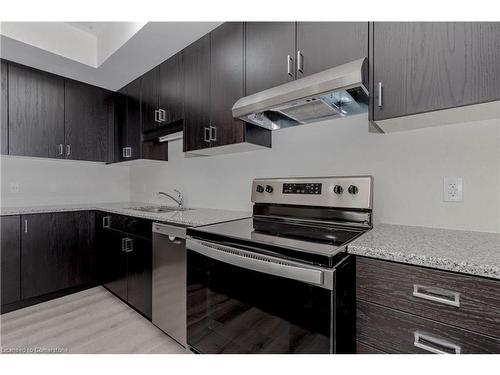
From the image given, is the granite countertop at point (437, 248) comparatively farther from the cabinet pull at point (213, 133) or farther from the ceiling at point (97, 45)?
the ceiling at point (97, 45)

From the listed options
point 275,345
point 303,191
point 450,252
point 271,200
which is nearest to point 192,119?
point 271,200

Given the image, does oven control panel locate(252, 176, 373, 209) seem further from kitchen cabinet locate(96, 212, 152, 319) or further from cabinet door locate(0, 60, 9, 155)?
cabinet door locate(0, 60, 9, 155)

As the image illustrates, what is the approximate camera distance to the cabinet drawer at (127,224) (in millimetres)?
1878

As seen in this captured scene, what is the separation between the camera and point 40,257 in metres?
2.25

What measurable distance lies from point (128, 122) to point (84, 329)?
2006mm

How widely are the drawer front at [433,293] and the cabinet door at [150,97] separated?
85.6 inches

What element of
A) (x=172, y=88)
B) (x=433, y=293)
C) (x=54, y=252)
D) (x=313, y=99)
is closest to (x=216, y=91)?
(x=172, y=88)

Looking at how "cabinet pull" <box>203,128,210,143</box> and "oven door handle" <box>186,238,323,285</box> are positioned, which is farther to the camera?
"cabinet pull" <box>203,128,210,143</box>

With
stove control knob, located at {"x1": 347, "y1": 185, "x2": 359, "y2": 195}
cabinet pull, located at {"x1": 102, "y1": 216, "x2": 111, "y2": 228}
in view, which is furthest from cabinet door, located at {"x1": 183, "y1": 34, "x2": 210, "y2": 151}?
cabinet pull, located at {"x1": 102, "y1": 216, "x2": 111, "y2": 228}

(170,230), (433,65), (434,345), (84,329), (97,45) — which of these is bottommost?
(84,329)

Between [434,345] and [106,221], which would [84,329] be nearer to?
[106,221]

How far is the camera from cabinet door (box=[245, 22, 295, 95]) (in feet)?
4.54

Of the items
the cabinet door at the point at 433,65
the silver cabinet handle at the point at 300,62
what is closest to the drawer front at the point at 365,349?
the cabinet door at the point at 433,65

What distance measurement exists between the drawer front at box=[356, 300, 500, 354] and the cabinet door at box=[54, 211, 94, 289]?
2.65 metres
